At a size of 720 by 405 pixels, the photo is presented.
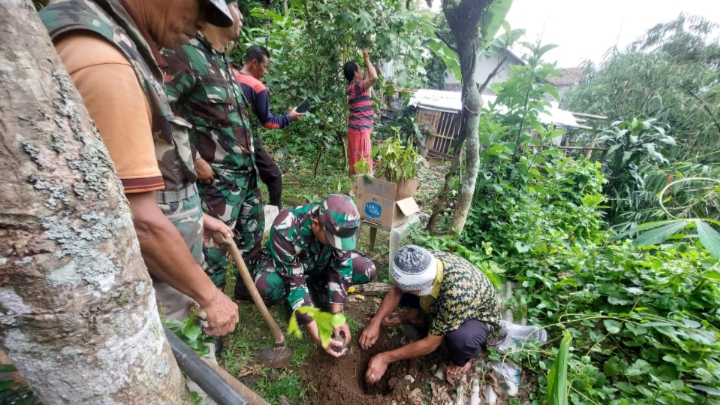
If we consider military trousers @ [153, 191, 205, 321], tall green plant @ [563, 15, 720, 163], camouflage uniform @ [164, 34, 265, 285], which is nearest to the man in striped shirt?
camouflage uniform @ [164, 34, 265, 285]

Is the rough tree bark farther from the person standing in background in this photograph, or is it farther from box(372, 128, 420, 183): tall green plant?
the person standing in background

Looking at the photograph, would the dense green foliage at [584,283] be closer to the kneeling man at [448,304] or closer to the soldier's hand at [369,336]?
the kneeling man at [448,304]

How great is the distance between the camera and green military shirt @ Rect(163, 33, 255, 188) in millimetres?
1833

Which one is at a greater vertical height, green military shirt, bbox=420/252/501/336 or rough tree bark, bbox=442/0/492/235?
rough tree bark, bbox=442/0/492/235

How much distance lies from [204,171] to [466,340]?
2.01 metres

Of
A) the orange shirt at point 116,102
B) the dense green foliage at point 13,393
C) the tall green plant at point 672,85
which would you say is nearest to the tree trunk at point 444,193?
the orange shirt at point 116,102

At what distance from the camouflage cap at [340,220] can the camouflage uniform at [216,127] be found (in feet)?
2.24

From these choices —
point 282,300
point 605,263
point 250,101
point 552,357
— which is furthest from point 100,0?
point 605,263

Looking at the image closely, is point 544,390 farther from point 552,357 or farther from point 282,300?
point 282,300

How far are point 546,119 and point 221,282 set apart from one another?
33.5 feet

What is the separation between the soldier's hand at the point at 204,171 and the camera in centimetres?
198

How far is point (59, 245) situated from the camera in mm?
429

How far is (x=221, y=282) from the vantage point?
2.08 meters

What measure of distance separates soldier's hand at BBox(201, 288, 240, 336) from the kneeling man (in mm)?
1038
